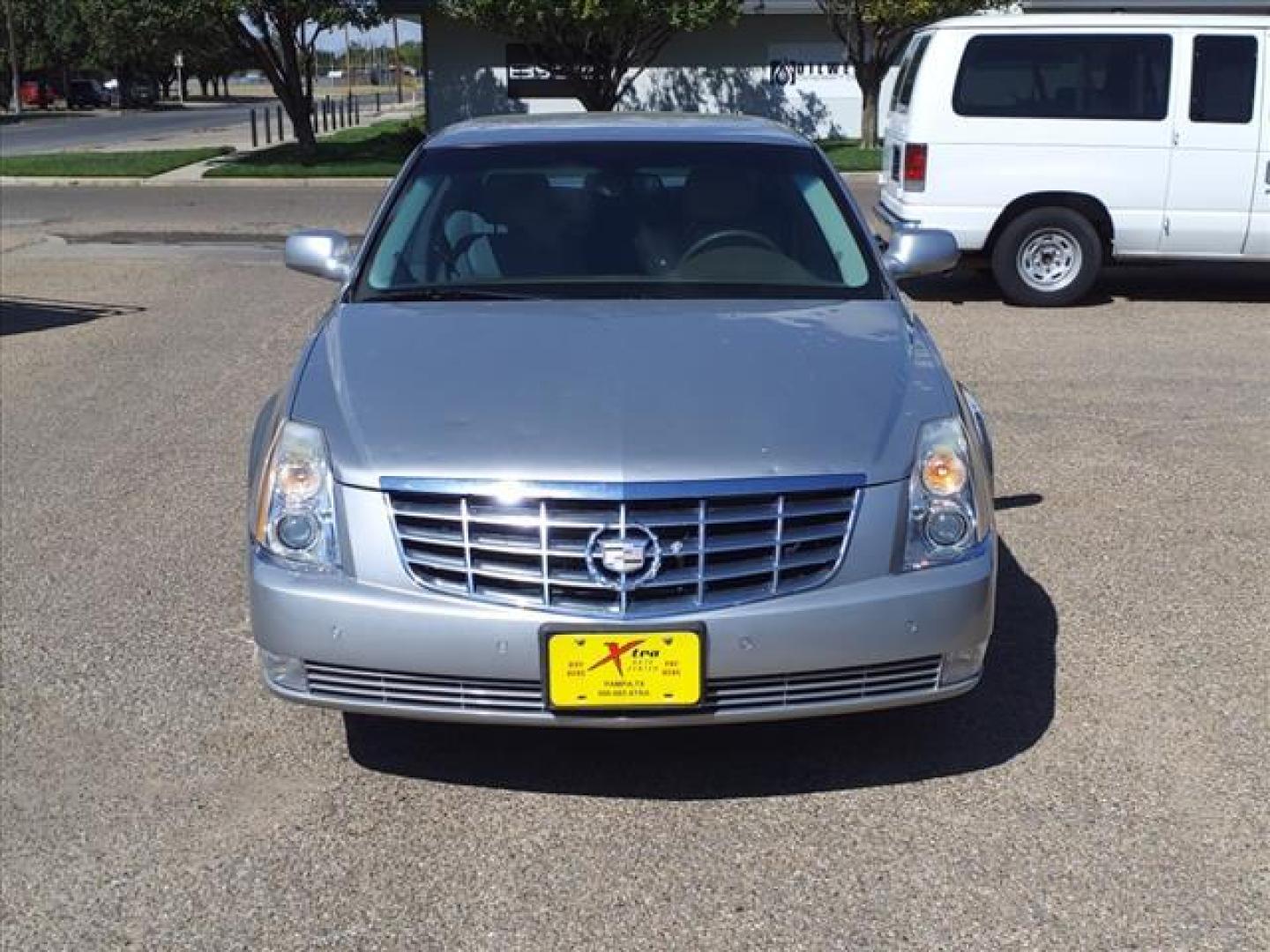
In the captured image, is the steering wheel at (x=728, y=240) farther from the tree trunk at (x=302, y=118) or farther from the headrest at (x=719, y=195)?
the tree trunk at (x=302, y=118)

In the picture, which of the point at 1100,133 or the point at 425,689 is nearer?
the point at 425,689

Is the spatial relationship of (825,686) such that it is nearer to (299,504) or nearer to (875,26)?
(299,504)

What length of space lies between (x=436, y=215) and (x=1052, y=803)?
2.79 m

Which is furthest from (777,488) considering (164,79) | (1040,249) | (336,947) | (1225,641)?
(164,79)

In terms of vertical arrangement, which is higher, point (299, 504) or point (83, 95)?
point (83, 95)

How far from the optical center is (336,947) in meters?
3.17

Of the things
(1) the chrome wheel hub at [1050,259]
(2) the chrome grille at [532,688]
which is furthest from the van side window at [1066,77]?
(2) the chrome grille at [532,688]

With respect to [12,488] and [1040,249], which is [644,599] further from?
[1040,249]

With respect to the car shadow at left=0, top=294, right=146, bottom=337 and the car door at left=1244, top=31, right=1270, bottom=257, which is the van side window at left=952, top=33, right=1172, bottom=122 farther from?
the car shadow at left=0, top=294, right=146, bottom=337

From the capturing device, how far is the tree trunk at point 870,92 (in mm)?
27125

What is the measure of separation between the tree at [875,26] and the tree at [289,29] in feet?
28.2

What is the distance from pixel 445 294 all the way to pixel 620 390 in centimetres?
108

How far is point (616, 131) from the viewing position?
539 cm

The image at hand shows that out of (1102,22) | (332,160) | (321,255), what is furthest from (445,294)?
(332,160)
